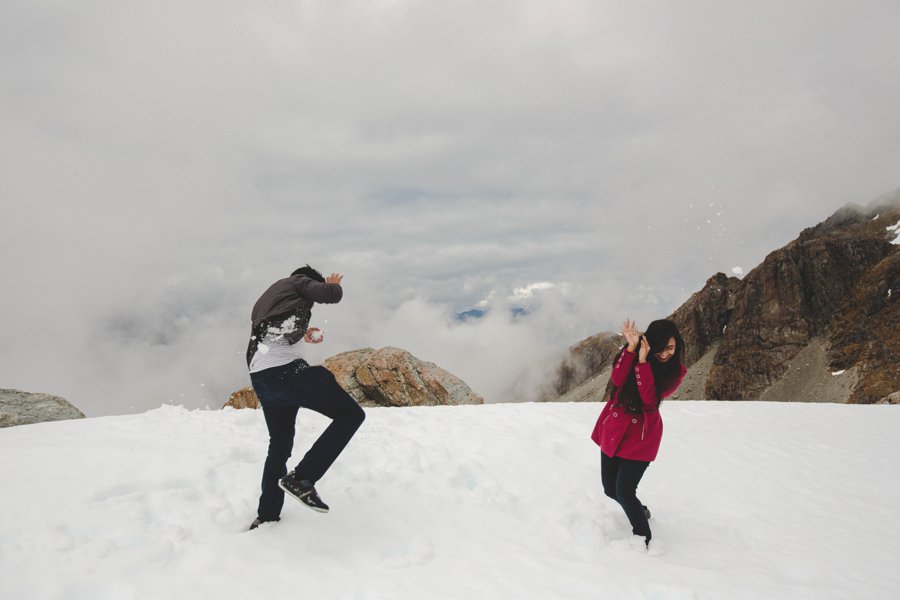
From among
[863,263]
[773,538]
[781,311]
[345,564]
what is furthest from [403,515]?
[863,263]

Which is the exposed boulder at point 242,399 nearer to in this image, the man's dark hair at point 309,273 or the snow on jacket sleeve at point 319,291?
the man's dark hair at point 309,273

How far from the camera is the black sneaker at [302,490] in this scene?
5.54 metres

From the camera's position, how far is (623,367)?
6355 mm

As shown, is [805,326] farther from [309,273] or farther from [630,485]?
[309,273]

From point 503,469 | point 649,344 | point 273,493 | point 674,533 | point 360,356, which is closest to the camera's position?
point 273,493

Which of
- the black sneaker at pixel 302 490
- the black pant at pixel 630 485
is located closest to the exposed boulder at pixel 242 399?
the black sneaker at pixel 302 490

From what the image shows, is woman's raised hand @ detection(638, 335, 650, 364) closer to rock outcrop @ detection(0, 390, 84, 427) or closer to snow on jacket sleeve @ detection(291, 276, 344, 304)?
snow on jacket sleeve @ detection(291, 276, 344, 304)

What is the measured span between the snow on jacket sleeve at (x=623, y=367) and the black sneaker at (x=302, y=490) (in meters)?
3.64

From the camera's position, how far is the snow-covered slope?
4.96m

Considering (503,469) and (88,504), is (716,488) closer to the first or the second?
(503,469)

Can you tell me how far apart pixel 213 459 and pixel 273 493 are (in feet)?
6.79

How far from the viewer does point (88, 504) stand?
5.68 meters

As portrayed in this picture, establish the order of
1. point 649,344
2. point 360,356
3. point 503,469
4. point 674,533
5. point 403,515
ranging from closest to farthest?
point 649,344
point 403,515
point 674,533
point 503,469
point 360,356

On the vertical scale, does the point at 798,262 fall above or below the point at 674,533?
above
